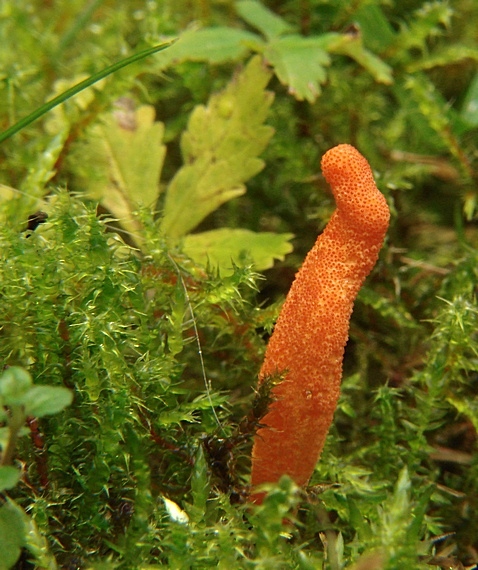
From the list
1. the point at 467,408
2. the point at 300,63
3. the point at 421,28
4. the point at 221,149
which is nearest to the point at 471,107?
the point at 421,28

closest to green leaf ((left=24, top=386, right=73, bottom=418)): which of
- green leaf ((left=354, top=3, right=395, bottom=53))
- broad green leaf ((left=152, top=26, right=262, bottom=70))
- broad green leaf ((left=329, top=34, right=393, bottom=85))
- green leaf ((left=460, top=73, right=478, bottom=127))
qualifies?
broad green leaf ((left=152, top=26, right=262, bottom=70))

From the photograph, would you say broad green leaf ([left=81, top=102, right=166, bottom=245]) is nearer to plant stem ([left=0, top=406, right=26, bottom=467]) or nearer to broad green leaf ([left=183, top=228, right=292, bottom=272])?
broad green leaf ([left=183, top=228, right=292, bottom=272])

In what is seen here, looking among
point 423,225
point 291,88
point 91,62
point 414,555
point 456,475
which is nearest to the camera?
point 414,555

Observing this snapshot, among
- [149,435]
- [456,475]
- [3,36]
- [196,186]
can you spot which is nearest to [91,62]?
[3,36]

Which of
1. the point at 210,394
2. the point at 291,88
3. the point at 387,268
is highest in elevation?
the point at 291,88

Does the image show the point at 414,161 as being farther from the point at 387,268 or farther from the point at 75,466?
the point at 75,466

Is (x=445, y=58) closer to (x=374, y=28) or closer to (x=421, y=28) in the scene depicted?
(x=421, y=28)
